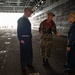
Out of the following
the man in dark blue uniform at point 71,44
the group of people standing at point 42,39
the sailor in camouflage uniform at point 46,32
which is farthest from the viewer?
the sailor in camouflage uniform at point 46,32

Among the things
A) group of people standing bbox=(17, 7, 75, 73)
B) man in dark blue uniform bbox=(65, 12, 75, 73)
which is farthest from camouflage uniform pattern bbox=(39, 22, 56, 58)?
man in dark blue uniform bbox=(65, 12, 75, 73)

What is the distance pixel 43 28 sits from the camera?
5.82 m

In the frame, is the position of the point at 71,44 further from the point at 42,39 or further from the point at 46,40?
the point at 42,39

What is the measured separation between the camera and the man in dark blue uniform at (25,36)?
523 centimetres

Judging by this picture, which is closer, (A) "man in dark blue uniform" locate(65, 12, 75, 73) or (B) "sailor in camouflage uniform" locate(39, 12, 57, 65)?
(A) "man in dark blue uniform" locate(65, 12, 75, 73)

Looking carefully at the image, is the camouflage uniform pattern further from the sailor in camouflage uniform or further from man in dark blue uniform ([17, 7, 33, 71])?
man in dark blue uniform ([17, 7, 33, 71])

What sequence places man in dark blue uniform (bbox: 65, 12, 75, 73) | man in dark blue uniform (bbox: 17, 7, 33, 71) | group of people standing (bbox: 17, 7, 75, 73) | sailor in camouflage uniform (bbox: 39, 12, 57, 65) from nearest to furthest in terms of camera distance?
man in dark blue uniform (bbox: 65, 12, 75, 73), group of people standing (bbox: 17, 7, 75, 73), man in dark blue uniform (bbox: 17, 7, 33, 71), sailor in camouflage uniform (bbox: 39, 12, 57, 65)

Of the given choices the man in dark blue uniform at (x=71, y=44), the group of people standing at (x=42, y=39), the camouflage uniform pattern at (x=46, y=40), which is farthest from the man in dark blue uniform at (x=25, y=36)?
the man in dark blue uniform at (x=71, y=44)

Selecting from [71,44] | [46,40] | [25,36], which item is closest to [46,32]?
[46,40]

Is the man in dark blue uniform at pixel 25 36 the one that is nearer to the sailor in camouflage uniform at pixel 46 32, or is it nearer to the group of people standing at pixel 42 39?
the group of people standing at pixel 42 39

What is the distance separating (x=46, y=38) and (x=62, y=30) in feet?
42.7

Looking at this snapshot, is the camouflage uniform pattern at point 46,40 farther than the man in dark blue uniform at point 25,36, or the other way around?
the camouflage uniform pattern at point 46,40

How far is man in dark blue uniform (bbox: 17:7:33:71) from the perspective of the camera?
17.2 ft

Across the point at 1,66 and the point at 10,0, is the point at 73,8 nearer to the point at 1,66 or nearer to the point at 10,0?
the point at 1,66
